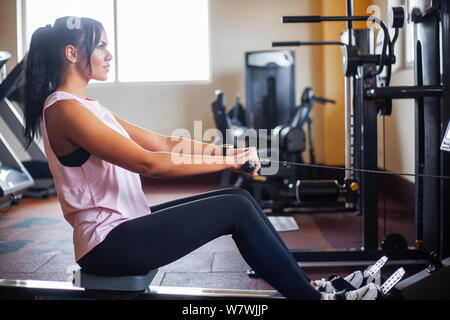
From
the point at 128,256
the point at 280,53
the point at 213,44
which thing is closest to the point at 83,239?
the point at 128,256

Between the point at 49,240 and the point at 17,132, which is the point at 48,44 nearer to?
the point at 49,240

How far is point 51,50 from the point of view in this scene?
115 centimetres

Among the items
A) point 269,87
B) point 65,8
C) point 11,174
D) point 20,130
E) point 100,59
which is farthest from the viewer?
point 65,8

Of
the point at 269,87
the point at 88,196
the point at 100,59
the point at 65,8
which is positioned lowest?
the point at 88,196

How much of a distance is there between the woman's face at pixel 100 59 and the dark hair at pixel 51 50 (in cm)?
1

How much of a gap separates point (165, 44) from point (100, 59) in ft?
15.0

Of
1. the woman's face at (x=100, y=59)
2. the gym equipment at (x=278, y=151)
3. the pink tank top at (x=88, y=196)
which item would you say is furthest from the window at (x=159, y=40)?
the pink tank top at (x=88, y=196)

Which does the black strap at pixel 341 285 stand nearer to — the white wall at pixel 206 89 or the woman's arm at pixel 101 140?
the woman's arm at pixel 101 140

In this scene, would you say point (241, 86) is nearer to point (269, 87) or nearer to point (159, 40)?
point (269, 87)

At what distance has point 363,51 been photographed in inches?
126

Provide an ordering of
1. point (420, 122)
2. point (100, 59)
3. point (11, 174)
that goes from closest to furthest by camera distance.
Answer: point (100, 59)
point (420, 122)
point (11, 174)

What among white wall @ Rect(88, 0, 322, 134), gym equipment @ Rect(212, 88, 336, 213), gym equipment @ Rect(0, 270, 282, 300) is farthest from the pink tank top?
white wall @ Rect(88, 0, 322, 134)

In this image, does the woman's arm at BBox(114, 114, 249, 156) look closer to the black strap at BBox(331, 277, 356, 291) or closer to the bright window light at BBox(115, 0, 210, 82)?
the black strap at BBox(331, 277, 356, 291)

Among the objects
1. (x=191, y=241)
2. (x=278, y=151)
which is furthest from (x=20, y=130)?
(x=191, y=241)
